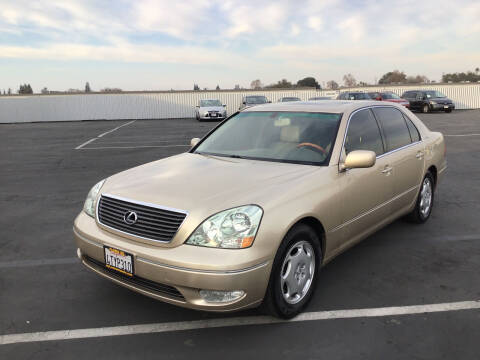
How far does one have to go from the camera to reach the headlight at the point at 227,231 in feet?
8.52

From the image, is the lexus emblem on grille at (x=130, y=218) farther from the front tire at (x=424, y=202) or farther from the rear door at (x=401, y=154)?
the front tire at (x=424, y=202)

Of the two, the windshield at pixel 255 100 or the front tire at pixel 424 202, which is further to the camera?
the windshield at pixel 255 100

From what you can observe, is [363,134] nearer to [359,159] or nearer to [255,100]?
[359,159]

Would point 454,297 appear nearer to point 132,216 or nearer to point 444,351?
point 444,351

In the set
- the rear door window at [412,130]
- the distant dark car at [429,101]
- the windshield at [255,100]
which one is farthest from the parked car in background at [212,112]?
the rear door window at [412,130]

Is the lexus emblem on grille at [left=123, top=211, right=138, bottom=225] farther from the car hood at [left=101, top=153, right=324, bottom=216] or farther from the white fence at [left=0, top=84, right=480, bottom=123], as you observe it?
the white fence at [left=0, top=84, right=480, bottom=123]

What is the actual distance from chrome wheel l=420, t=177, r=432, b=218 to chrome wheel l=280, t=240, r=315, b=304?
2484 mm

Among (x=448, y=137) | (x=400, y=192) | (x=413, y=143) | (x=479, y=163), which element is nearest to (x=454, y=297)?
(x=400, y=192)

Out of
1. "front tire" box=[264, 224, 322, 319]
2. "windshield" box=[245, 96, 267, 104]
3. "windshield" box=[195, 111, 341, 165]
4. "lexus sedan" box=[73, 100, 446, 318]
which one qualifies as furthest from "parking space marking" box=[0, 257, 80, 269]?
"windshield" box=[245, 96, 267, 104]

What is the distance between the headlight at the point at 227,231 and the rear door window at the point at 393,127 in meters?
2.21

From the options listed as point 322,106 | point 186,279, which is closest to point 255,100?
point 322,106

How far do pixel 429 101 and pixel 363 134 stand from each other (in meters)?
27.4

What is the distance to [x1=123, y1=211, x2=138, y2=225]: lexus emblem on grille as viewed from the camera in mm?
2828

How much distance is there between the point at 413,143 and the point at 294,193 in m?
2.48
